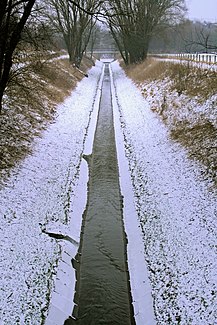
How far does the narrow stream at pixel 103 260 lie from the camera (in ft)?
21.5

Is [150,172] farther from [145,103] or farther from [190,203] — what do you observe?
[145,103]

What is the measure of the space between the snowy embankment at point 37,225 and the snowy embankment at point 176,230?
171cm

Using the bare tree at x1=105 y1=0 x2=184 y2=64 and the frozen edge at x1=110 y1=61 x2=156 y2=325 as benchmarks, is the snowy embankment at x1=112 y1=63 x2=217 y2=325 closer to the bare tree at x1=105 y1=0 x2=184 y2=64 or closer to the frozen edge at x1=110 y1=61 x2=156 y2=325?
the frozen edge at x1=110 y1=61 x2=156 y2=325

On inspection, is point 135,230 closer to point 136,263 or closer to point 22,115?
point 136,263

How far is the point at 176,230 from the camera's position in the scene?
8.52 m

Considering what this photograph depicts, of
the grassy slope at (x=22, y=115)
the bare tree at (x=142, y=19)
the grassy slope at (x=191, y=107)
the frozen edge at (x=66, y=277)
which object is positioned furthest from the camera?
the bare tree at (x=142, y=19)

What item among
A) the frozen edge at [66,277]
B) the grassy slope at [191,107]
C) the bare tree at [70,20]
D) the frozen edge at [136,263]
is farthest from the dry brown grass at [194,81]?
the bare tree at [70,20]

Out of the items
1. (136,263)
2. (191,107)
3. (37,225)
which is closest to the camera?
(136,263)

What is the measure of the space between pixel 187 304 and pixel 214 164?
5.02 meters

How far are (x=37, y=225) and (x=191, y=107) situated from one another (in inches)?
364

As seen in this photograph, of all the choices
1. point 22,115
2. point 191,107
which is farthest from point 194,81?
point 22,115

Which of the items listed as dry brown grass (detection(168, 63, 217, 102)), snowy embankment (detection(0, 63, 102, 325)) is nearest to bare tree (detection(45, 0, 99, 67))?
dry brown grass (detection(168, 63, 217, 102))

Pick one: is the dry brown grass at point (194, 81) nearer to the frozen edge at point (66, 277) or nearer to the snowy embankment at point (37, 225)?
the snowy embankment at point (37, 225)

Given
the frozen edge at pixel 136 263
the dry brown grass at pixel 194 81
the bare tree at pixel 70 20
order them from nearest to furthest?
the frozen edge at pixel 136 263
the dry brown grass at pixel 194 81
the bare tree at pixel 70 20
